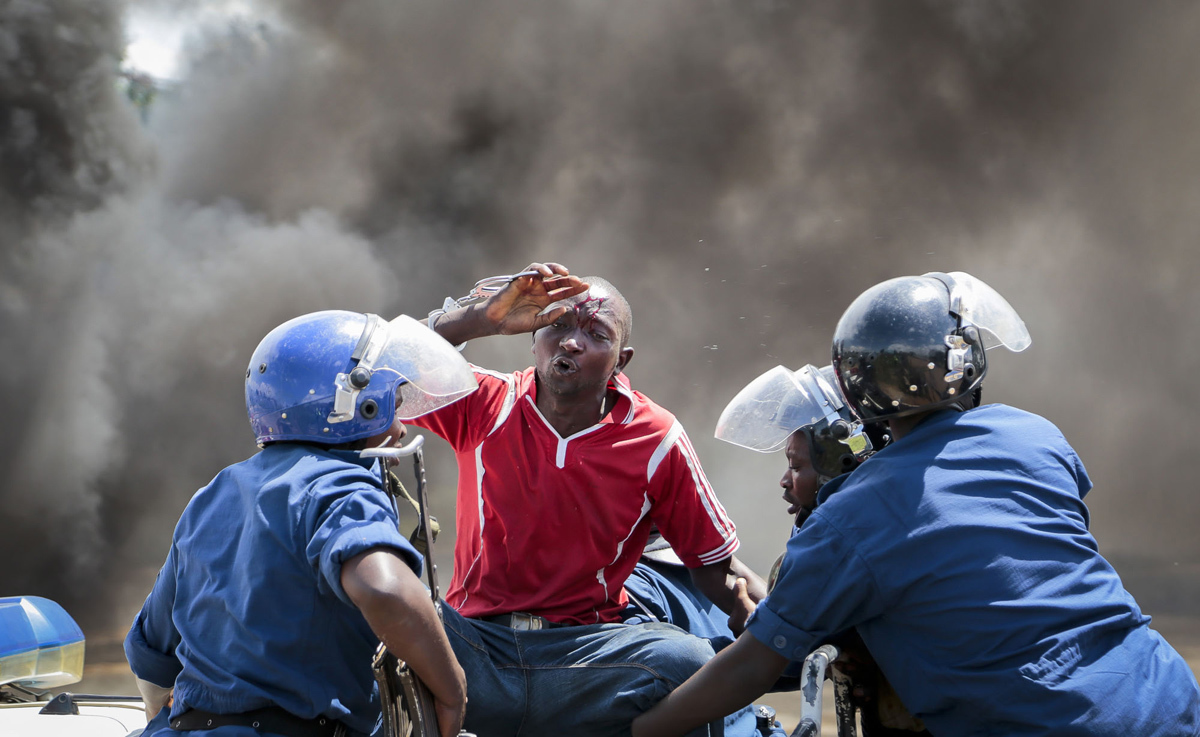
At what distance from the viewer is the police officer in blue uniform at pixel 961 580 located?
198cm

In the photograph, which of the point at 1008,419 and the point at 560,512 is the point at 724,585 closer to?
the point at 560,512

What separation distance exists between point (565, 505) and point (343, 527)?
1391 millimetres

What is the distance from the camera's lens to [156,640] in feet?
8.08

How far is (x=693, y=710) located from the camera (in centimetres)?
248

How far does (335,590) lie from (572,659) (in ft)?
3.83

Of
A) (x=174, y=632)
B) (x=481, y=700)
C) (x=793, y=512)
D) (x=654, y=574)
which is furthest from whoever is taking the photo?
(x=654, y=574)

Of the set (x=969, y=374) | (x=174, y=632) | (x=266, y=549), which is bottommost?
(x=174, y=632)

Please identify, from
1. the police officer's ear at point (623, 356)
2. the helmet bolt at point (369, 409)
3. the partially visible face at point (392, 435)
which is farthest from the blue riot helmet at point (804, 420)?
the helmet bolt at point (369, 409)

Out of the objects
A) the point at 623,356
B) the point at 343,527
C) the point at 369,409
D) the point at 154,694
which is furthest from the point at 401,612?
the point at 623,356

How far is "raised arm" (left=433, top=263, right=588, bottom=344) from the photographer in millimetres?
3490

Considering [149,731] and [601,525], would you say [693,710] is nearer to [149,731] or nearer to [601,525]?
[601,525]

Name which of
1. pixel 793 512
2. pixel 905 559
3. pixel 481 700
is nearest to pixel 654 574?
pixel 793 512

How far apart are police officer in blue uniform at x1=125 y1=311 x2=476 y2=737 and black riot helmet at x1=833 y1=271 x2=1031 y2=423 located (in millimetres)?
1152

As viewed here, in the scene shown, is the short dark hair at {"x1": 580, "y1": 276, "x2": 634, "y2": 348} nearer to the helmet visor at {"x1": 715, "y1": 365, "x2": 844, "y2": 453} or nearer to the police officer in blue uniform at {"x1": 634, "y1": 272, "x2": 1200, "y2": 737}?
the helmet visor at {"x1": 715, "y1": 365, "x2": 844, "y2": 453}
